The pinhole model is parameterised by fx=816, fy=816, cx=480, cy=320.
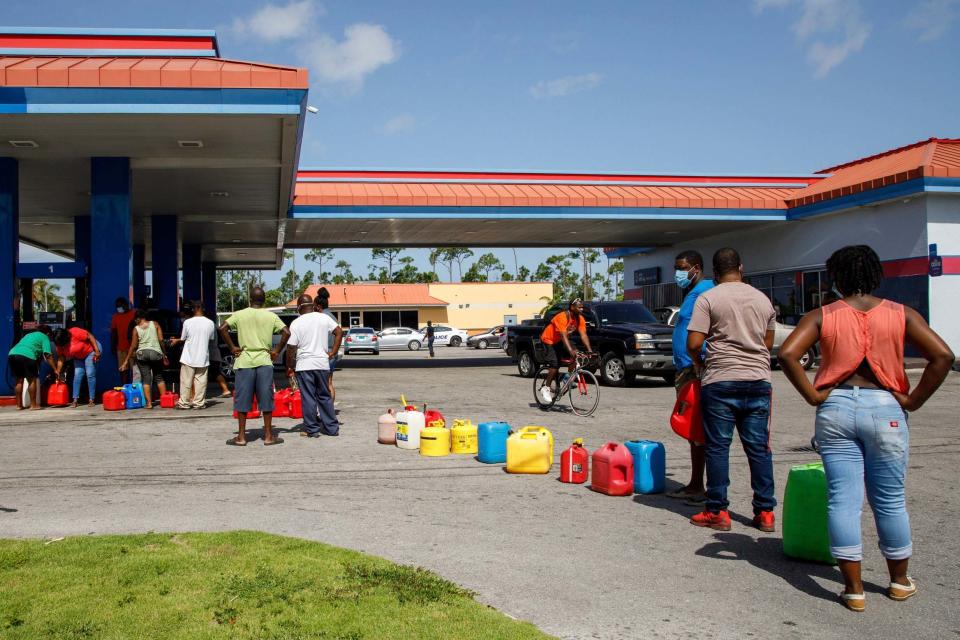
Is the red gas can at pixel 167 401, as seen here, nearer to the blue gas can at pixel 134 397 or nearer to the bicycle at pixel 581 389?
the blue gas can at pixel 134 397

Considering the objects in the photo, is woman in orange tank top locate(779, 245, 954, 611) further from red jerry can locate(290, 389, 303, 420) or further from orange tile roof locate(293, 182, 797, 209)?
orange tile roof locate(293, 182, 797, 209)

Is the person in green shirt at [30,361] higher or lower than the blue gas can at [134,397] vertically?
higher

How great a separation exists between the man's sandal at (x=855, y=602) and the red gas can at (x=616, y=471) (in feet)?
9.03

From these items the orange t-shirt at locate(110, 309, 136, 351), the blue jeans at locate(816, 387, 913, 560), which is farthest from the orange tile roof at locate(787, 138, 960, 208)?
the blue jeans at locate(816, 387, 913, 560)

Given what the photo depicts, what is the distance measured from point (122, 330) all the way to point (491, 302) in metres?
58.8

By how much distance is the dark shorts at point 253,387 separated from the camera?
973 centimetres

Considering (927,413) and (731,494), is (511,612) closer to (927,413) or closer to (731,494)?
(731,494)

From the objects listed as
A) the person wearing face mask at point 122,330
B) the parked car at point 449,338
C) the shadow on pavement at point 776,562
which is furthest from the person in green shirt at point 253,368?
the parked car at point 449,338

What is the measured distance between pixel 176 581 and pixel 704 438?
3789 mm

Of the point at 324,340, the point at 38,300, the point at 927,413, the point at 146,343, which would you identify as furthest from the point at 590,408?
the point at 38,300

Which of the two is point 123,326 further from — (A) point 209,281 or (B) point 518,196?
(A) point 209,281

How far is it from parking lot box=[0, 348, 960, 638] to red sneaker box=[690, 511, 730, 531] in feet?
0.34

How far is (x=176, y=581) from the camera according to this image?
4492 millimetres

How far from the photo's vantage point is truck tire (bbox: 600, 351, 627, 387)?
17688mm
